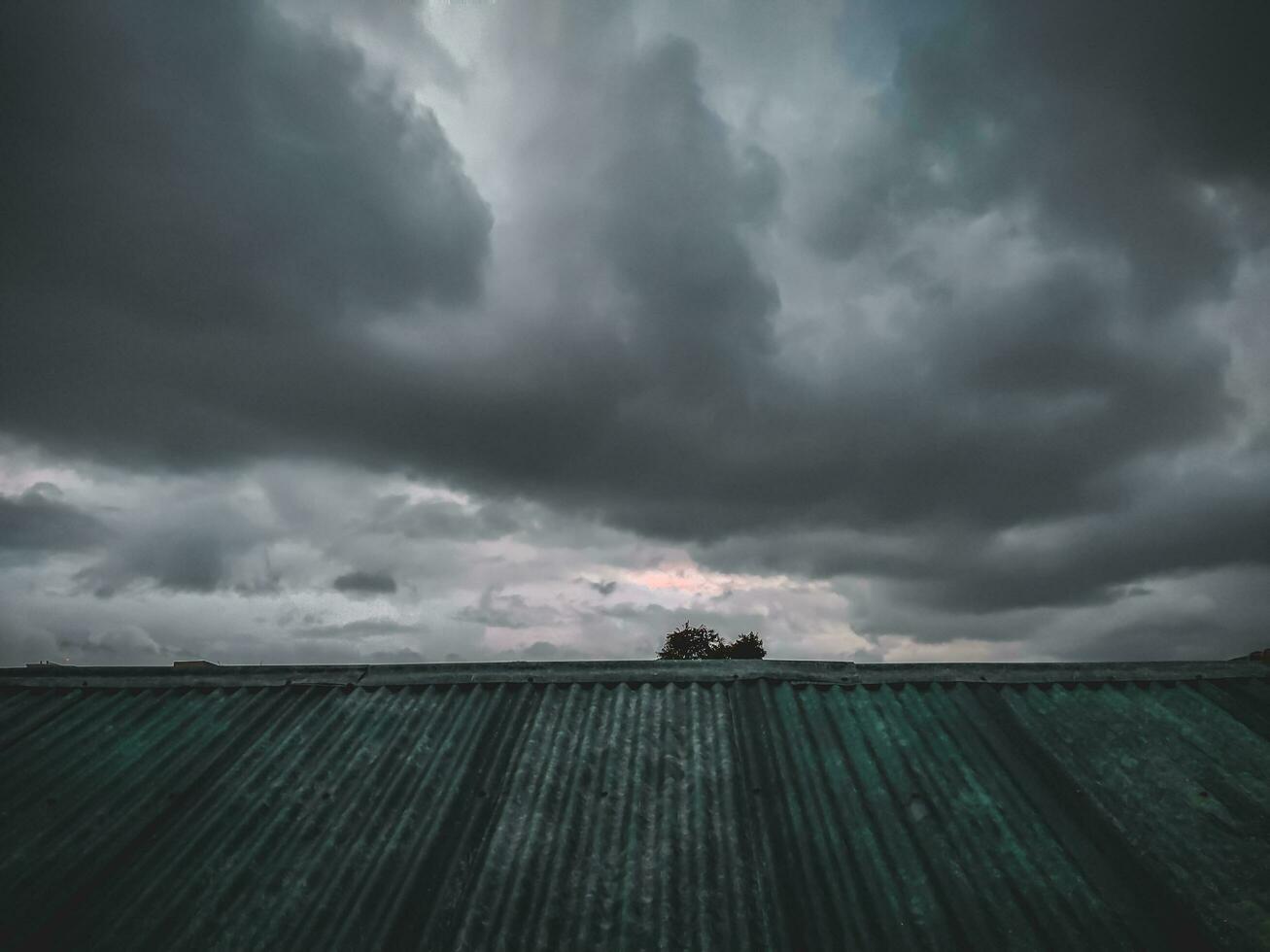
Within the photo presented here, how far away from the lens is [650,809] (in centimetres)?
512

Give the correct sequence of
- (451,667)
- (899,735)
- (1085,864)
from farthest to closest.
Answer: (451,667) < (899,735) < (1085,864)

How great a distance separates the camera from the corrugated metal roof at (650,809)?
4227mm

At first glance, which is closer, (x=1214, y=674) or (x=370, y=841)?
(x=370, y=841)

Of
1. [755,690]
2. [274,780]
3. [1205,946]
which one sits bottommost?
[1205,946]

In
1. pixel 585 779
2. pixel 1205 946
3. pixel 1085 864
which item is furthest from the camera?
pixel 585 779

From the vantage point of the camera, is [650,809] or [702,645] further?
[702,645]

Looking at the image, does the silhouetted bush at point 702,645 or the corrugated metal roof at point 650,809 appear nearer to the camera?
the corrugated metal roof at point 650,809

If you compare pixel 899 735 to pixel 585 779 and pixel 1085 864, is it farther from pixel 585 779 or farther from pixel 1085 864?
pixel 585 779

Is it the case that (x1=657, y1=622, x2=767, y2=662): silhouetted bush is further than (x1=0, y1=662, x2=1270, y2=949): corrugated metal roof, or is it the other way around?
(x1=657, y1=622, x2=767, y2=662): silhouetted bush

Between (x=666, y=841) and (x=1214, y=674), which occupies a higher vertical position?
(x=1214, y=674)

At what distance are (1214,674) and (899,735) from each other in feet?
13.5

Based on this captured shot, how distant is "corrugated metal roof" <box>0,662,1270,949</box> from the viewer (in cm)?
423

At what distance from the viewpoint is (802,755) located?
5.73 meters

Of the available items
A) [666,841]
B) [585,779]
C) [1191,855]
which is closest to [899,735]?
[1191,855]
